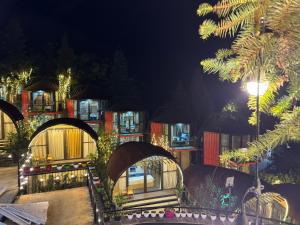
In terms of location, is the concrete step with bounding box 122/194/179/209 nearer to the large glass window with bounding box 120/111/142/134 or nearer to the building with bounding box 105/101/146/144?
the building with bounding box 105/101/146/144

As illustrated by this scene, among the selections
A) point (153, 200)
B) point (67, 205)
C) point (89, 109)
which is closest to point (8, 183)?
point (67, 205)

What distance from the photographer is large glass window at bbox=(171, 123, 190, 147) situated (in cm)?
2553

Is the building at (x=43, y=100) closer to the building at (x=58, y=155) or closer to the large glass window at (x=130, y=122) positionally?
the large glass window at (x=130, y=122)

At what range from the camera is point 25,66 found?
118 feet

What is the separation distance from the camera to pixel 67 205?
1388 cm

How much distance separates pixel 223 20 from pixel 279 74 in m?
0.74

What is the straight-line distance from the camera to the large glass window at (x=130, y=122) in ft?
95.1

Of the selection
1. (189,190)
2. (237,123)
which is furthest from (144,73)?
(189,190)

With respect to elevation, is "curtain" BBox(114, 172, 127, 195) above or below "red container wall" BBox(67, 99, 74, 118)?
below

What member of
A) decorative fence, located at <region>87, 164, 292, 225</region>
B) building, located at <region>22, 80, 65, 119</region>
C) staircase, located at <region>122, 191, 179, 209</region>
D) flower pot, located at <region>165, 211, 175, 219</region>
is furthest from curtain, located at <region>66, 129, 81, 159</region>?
flower pot, located at <region>165, 211, 175, 219</region>

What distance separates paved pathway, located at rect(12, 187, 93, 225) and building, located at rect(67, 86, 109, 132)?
1517 cm

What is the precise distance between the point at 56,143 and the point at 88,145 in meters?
2.23

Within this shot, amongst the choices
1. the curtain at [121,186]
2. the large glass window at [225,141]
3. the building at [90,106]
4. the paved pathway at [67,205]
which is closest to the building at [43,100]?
the building at [90,106]

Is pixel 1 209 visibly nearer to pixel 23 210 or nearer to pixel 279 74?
pixel 23 210
